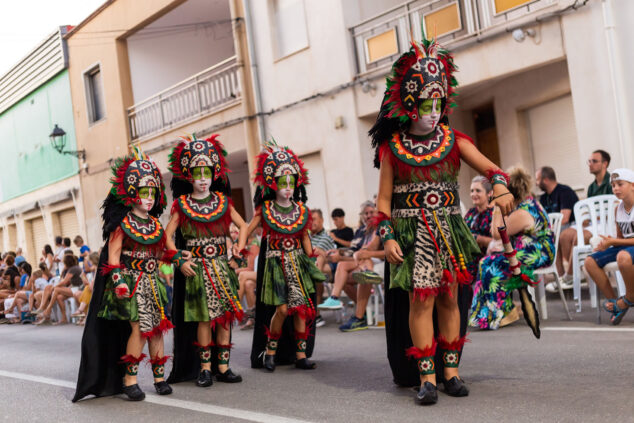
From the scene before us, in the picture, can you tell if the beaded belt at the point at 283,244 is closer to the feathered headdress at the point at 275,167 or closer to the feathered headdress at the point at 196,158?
the feathered headdress at the point at 275,167

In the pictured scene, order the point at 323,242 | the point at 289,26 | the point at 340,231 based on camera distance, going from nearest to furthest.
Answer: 1. the point at 323,242
2. the point at 340,231
3. the point at 289,26

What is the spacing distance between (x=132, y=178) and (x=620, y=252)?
4590mm

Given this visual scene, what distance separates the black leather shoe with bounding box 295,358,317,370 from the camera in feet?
23.3

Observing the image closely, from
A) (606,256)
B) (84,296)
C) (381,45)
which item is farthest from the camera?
(84,296)

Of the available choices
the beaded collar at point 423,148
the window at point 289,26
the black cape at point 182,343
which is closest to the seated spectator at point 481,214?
the black cape at point 182,343

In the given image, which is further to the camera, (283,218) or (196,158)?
(283,218)

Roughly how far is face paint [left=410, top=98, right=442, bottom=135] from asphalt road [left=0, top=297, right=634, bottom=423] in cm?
178

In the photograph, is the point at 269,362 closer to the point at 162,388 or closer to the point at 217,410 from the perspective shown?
the point at 162,388

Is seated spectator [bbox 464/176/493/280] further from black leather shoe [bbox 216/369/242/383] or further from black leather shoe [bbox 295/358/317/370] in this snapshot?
black leather shoe [bbox 216/369/242/383]

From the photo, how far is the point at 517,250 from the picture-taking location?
8297 mm

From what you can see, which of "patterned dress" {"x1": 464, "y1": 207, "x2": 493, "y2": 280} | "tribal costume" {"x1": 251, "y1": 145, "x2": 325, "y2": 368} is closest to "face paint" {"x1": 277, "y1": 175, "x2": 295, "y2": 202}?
"tribal costume" {"x1": 251, "y1": 145, "x2": 325, "y2": 368}

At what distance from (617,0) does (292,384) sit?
7749 mm

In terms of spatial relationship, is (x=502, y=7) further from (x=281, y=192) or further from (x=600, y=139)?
(x=281, y=192)

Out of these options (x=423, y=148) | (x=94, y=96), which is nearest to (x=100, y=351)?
(x=423, y=148)
